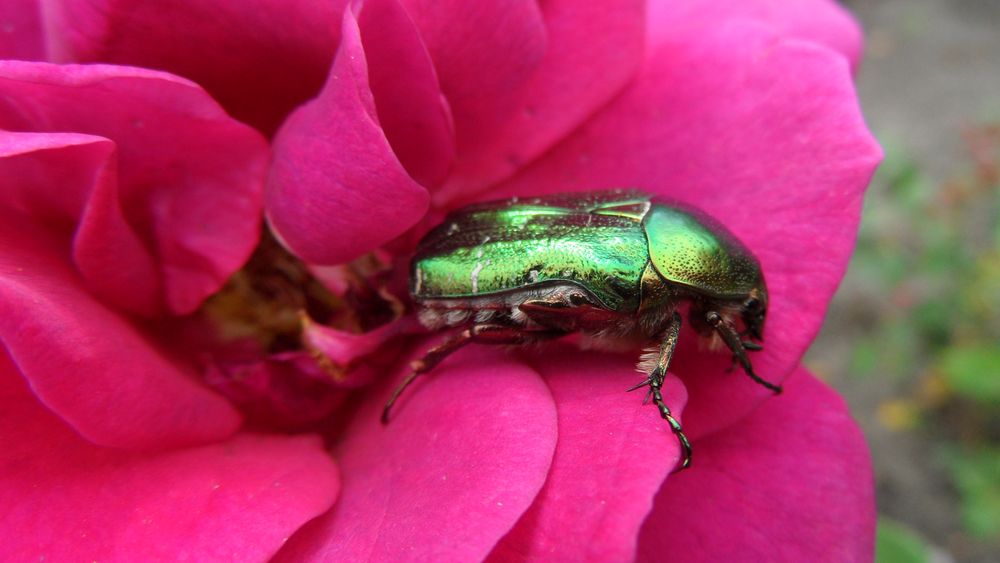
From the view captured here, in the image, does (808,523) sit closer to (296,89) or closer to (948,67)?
(296,89)

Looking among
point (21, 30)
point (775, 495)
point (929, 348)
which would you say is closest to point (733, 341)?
point (775, 495)

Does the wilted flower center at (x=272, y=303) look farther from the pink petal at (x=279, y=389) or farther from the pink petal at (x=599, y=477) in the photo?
the pink petal at (x=599, y=477)

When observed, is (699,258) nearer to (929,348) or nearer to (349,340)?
(349,340)

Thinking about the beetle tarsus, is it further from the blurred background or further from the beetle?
the blurred background

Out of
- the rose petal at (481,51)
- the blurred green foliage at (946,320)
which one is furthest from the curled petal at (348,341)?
the blurred green foliage at (946,320)

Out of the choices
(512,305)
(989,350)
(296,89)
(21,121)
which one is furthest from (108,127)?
(989,350)
